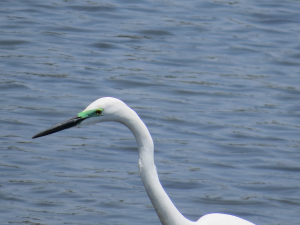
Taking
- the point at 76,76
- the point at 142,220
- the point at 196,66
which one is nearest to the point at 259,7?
the point at 196,66

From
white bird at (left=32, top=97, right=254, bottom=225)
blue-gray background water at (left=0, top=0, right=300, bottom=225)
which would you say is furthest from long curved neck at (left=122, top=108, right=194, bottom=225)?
blue-gray background water at (left=0, top=0, right=300, bottom=225)

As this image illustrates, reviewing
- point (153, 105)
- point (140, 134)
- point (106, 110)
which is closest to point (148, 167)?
point (140, 134)

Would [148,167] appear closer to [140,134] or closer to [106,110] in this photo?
[140,134]

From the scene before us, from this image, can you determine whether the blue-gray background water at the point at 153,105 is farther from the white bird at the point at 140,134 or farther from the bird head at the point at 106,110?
the bird head at the point at 106,110

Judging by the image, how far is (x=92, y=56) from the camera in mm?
10070

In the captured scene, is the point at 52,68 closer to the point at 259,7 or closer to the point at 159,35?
the point at 159,35

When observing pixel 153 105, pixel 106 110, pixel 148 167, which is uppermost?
pixel 106 110

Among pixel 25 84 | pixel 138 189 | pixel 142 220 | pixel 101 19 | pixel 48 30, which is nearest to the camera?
pixel 142 220

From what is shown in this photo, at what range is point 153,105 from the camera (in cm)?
845

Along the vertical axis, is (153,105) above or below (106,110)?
below

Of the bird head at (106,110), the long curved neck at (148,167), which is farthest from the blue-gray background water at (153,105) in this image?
the bird head at (106,110)

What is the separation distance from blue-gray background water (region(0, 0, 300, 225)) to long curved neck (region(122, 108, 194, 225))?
5.74ft

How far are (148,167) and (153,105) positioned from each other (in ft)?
15.3

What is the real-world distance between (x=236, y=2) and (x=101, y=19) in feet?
9.60
